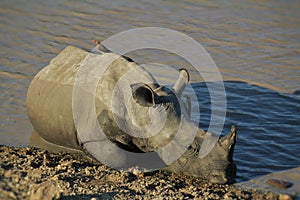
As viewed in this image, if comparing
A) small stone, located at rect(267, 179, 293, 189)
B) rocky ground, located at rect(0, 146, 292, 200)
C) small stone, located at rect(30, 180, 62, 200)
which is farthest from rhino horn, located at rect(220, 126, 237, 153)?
small stone, located at rect(30, 180, 62, 200)

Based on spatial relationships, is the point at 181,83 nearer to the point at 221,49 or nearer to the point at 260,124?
the point at 260,124

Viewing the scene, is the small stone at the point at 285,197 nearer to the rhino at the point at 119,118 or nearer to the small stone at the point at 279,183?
the small stone at the point at 279,183

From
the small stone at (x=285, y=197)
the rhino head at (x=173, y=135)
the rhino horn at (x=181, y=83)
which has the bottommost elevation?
the small stone at (x=285, y=197)

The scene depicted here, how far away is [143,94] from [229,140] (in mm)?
1095

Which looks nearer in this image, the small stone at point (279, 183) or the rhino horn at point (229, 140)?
the rhino horn at point (229, 140)

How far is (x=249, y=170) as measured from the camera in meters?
7.76

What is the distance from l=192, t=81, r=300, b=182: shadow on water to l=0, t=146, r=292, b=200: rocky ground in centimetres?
65

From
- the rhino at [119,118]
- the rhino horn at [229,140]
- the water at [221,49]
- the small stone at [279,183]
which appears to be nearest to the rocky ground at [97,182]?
the rhino at [119,118]

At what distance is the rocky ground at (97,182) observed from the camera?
263 inches

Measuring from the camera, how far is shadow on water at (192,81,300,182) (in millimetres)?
7945

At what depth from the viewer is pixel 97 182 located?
7172mm

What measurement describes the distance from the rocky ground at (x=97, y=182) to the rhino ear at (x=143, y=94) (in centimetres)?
102

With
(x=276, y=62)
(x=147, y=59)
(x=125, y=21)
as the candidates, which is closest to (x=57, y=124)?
(x=147, y=59)

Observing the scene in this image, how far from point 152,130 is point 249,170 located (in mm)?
1462
